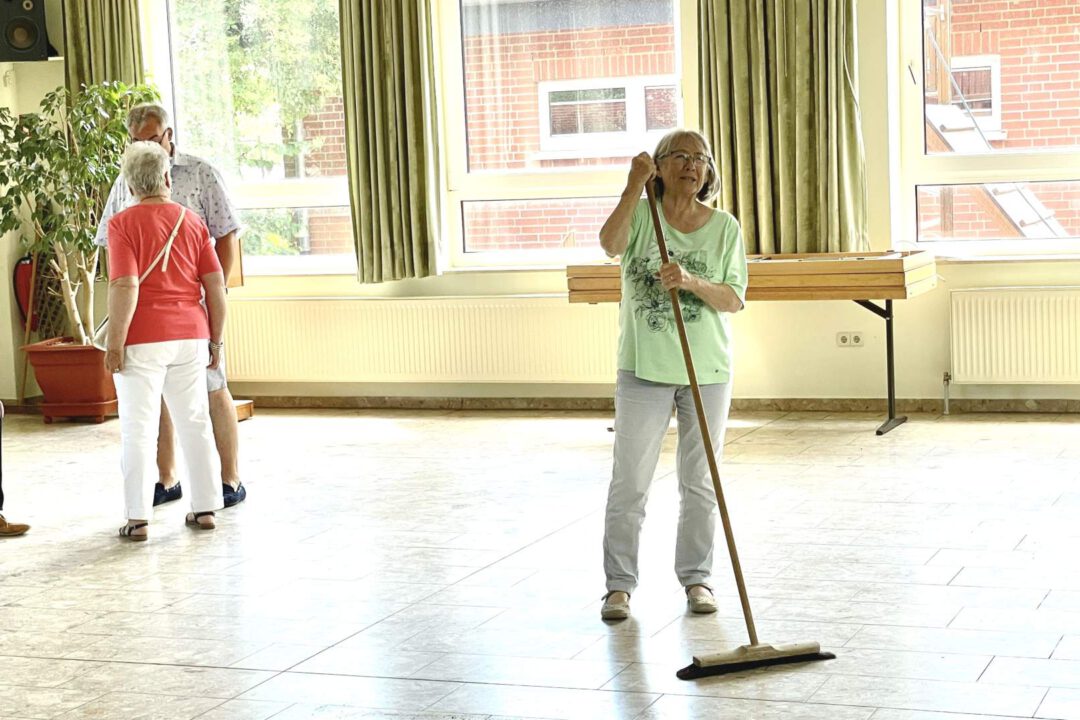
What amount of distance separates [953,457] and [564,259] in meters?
→ 2.67

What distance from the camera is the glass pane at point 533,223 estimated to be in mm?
7941

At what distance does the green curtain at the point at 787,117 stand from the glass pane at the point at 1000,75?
52cm

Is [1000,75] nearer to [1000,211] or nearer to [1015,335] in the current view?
[1000,211]

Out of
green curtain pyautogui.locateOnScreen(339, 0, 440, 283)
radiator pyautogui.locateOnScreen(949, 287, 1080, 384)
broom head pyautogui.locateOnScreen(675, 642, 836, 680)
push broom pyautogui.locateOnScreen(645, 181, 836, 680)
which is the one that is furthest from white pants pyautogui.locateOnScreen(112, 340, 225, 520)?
radiator pyautogui.locateOnScreen(949, 287, 1080, 384)

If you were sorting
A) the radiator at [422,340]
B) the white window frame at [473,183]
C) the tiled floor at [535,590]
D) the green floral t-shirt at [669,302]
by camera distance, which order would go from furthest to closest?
the white window frame at [473,183], the radiator at [422,340], the green floral t-shirt at [669,302], the tiled floor at [535,590]

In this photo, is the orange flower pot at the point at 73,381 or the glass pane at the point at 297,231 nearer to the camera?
the orange flower pot at the point at 73,381

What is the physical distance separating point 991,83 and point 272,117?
13.0 feet

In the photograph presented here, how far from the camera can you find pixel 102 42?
8.43 metres

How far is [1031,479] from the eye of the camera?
5.52 meters

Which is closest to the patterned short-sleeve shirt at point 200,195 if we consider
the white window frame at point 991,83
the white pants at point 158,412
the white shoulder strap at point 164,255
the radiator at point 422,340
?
the white shoulder strap at point 164,255

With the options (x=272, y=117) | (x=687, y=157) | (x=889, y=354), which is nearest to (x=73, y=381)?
(x=272, y=117)

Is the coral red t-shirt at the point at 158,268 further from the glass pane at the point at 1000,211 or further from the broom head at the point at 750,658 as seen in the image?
the glass pane at the point at 1000,211

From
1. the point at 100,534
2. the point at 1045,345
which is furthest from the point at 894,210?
the point at 100,534

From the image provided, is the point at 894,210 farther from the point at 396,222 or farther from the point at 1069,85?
the point at 396,222
